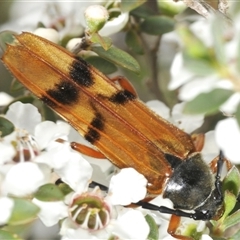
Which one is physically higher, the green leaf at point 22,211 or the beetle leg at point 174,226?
the green leaf at point 22,211

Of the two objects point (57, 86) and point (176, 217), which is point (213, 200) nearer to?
point (176, 217)

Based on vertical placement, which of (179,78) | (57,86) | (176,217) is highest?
(179,78)

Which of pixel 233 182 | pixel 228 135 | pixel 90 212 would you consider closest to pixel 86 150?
pixel 90 212

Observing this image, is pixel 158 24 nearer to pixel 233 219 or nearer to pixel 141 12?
pixel 141 12

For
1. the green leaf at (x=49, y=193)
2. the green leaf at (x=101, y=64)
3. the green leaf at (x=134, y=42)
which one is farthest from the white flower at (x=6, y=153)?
the green leaf at (x=134, y=42)

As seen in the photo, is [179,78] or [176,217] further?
[176,217]

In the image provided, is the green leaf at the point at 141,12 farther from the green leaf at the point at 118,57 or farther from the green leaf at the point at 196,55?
the green leaf at the point at 196,55

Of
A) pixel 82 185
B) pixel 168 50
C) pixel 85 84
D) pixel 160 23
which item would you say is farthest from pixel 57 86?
pixel 168 50
